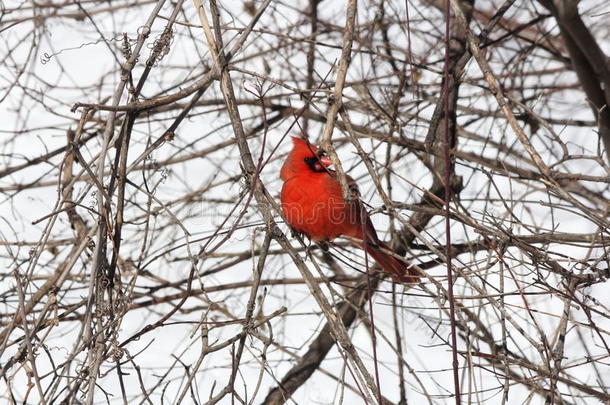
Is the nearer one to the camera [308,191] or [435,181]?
[308,191]

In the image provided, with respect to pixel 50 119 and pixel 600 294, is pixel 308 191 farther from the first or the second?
pixel 50 119

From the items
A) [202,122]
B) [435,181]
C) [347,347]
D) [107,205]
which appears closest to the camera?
[347,347]

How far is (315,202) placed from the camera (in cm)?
294

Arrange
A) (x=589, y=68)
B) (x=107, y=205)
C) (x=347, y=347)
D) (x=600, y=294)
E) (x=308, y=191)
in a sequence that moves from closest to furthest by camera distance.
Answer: (x=347, y=347) → (x=589, y=68) → (x=107, y=205) → (x=308, y=191) → (x=600, y=294)

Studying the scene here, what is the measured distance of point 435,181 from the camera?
10.8ft

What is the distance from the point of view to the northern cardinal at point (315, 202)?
9.66ft

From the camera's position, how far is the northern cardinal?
2943 mm

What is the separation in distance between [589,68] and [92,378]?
1464mm

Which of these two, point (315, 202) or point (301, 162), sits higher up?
point (301, 162)

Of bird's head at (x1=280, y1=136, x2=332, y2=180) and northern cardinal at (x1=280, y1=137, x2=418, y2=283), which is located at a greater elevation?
bird's head at (x1=280, y1=136, x2=332, y2=180)

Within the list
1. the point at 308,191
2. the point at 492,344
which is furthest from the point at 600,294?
the point at 308,191

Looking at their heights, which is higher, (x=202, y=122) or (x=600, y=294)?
(x=202, y=122)

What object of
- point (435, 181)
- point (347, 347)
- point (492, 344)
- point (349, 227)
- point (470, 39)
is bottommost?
point (347, 347)

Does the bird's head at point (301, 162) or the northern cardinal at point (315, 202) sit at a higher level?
the bird's head at point (301, 162)
